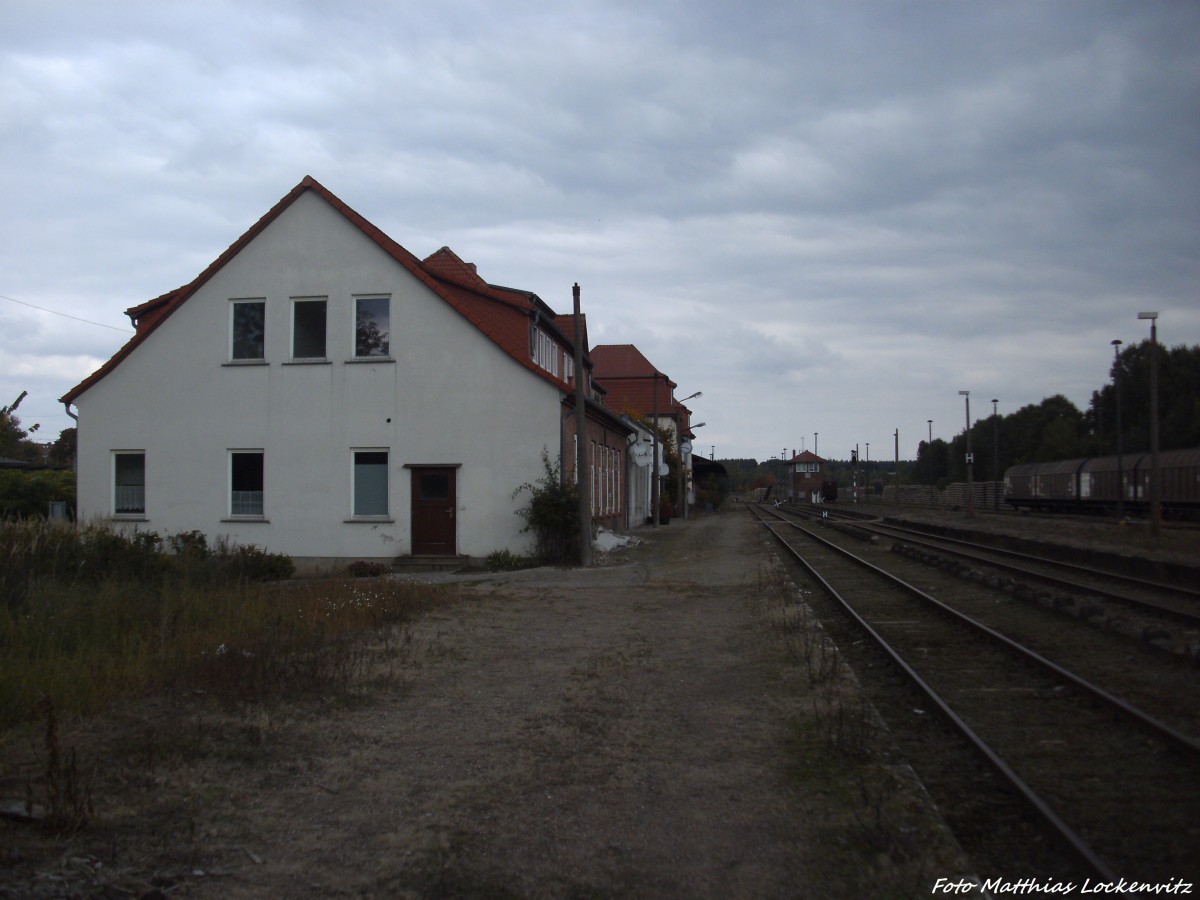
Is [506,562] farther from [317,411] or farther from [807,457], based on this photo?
[807,457]

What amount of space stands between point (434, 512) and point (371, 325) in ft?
14.4

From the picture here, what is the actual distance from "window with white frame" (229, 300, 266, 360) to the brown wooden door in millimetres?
4684

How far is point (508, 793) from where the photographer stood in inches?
223

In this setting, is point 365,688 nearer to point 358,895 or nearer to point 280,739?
point 280,739

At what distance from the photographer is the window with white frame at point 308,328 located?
875 inches

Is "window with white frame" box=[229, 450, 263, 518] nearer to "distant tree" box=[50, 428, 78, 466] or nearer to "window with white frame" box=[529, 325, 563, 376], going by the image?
"window with white frame" box=[529, 325, 563, 376]

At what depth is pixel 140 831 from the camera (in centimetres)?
484

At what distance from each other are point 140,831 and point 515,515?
648 inches

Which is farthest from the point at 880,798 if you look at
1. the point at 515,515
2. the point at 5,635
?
the point at 515,515

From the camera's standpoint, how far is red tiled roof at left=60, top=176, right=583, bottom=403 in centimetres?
2155

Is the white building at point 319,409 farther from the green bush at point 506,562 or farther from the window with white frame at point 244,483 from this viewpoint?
the green bush at point 506,562

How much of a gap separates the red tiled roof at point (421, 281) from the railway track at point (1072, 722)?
11778 millimetres

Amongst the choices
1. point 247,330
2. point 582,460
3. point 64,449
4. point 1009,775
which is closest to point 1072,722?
point 1009,775

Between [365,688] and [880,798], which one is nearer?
[880,798]
